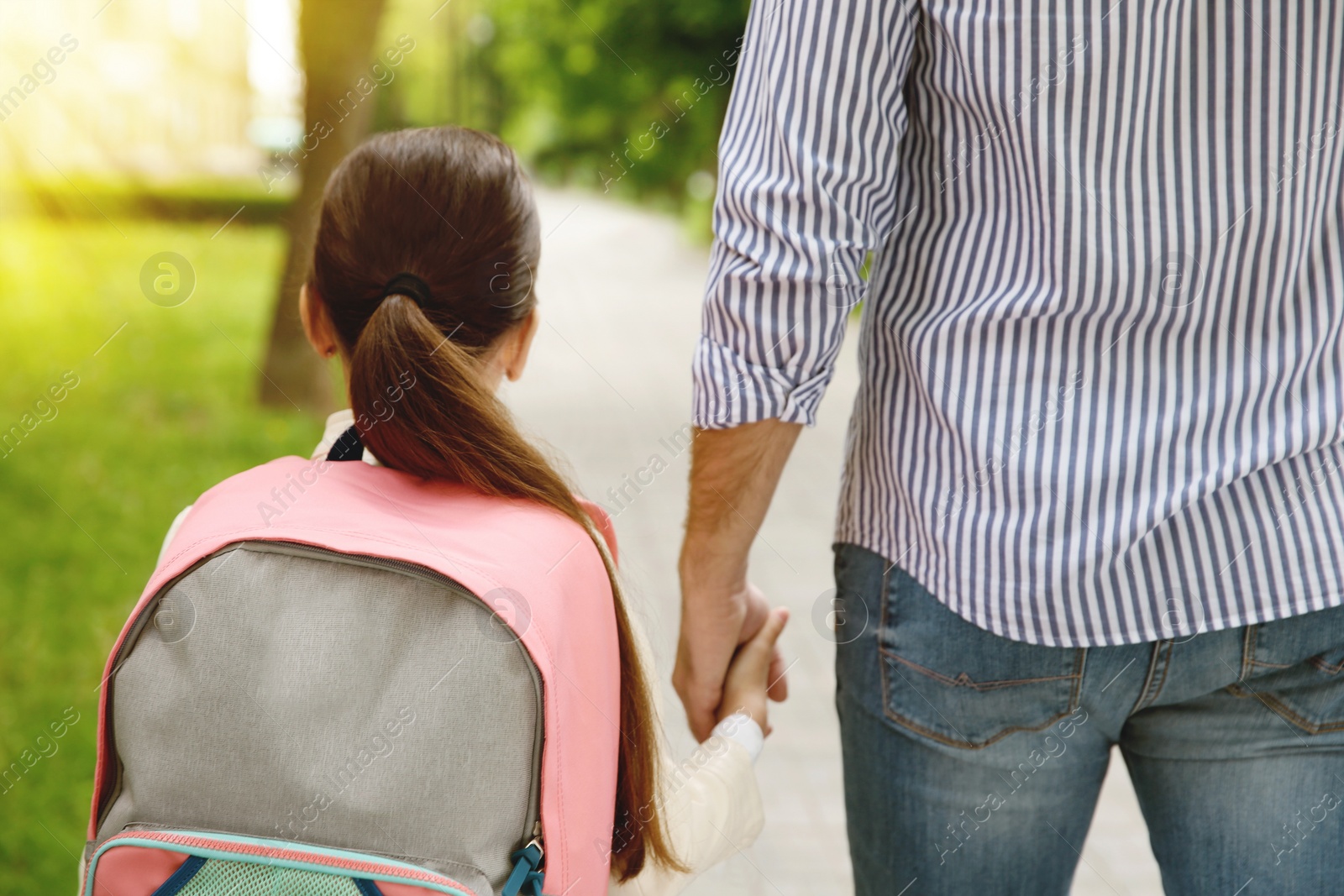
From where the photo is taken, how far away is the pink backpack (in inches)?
45.6

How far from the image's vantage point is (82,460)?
6.45 meters

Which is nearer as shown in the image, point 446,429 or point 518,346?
point 446,429

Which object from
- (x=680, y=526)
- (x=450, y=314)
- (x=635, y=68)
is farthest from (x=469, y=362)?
(x=635, y=68)

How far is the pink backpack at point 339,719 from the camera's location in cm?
116

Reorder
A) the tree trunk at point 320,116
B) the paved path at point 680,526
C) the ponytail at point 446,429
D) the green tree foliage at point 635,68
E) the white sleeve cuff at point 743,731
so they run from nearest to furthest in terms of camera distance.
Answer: the ponytail at point 446,429, the white sleeve cuff at point 743,731, the paved path at point 680,526, the tree trunk at point 320,116, the green tree foliage at point 635,68

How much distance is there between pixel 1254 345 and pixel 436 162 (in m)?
0.96

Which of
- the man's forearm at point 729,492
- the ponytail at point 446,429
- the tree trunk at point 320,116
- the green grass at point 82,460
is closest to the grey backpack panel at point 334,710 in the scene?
the ponytail at point 446,429

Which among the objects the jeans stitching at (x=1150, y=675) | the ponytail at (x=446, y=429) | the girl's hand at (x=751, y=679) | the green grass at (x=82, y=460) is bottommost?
the green grass at (x=82, y=460)

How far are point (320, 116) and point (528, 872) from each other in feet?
23.4

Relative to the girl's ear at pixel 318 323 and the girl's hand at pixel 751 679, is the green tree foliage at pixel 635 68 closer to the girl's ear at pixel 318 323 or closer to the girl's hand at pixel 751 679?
the girl's ear at pixel 318 323

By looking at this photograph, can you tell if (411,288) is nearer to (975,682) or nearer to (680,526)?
(975,682)

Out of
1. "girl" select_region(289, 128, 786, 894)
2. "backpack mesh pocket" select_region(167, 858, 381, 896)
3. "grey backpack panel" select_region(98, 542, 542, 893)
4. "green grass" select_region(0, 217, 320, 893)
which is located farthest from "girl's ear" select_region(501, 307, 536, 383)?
"green grass" select_region(0, 217, 320, 893)

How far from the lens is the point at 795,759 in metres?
3.84

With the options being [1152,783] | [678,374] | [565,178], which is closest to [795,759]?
[1152,783]
